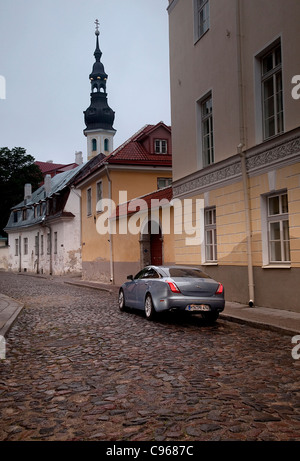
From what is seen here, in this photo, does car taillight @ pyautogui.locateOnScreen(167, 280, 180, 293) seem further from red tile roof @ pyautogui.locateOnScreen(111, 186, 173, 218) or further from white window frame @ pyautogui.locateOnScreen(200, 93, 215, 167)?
red tile roof @ pyautogui.locateOnScreen(111, 186, 173, 218)

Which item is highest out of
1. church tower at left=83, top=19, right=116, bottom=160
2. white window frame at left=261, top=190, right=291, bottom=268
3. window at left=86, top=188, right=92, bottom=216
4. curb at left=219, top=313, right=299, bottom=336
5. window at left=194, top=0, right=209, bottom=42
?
church tower at left=83, top=19, right=116, bottom=160

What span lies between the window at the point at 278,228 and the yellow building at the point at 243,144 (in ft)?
0.08

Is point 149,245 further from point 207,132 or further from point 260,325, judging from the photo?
point 260,325

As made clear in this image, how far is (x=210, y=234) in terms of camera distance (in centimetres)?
1656

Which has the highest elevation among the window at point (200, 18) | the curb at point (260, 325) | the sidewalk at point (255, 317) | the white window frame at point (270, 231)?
the window at point (200, 18)

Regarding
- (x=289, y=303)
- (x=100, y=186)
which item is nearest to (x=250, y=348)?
(x=289, y=303)

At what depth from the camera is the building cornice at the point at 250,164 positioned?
11901mm

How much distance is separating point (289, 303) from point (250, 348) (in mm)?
4243

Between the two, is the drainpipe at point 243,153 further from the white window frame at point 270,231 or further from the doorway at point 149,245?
the doorway at point 149,245

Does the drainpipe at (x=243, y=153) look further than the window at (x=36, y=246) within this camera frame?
No

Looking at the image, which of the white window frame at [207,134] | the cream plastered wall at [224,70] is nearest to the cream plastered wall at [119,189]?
the cream plastered wall at [224,70]

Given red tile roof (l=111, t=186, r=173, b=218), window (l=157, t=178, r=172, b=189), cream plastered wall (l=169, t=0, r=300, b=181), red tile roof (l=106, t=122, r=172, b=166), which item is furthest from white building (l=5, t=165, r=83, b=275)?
cream plastered wall (l=169, t=0, r=300, b=181)

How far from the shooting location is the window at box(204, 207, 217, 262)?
53.4ft

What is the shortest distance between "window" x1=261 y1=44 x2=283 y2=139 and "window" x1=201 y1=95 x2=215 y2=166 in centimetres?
303
